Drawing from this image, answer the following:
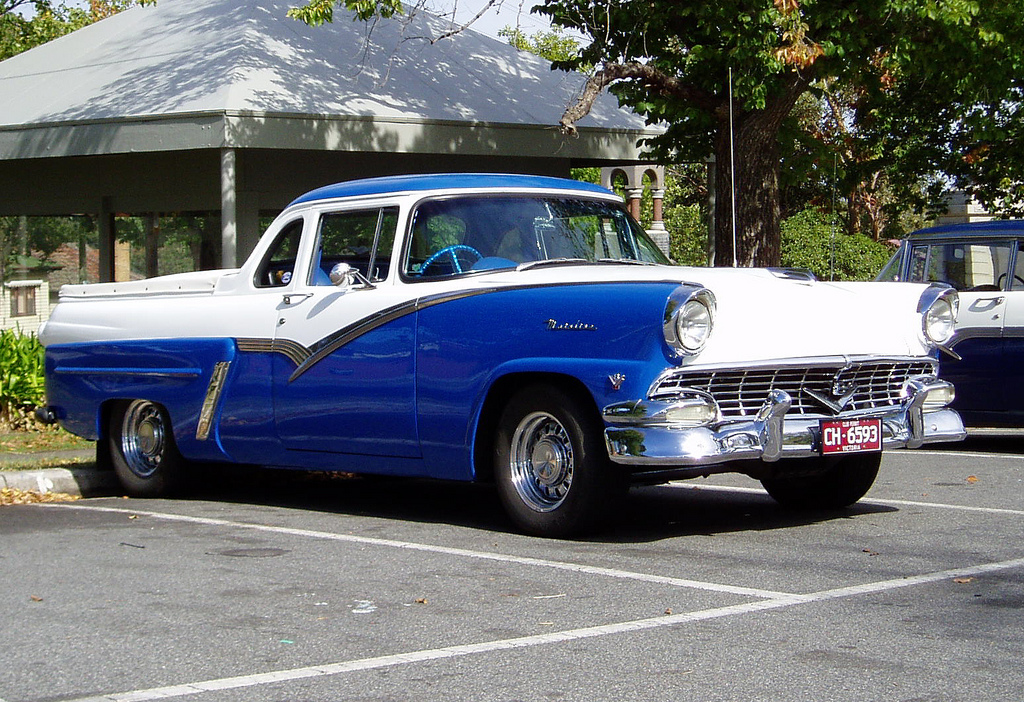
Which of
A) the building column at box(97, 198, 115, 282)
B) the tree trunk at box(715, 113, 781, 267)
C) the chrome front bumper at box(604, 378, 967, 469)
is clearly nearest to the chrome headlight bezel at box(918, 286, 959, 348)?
the chrome front bumper at box(604, 378, 967, 469)

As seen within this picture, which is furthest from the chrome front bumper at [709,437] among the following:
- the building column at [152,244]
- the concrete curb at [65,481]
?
the building column at [152,244]

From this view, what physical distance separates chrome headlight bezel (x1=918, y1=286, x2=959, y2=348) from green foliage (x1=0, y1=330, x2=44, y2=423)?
8398mm

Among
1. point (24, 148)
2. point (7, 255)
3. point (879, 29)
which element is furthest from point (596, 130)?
point (7, 255)

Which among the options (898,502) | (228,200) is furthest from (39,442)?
(898,502)

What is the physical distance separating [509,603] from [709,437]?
59.8 inches

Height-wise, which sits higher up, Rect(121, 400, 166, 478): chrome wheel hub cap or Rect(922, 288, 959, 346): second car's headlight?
Rect(922, 288, 959, 346): second car's headlight

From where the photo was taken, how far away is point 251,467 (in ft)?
33.3

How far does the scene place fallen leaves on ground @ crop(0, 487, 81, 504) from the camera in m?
9.84

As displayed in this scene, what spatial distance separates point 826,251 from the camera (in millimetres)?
29312

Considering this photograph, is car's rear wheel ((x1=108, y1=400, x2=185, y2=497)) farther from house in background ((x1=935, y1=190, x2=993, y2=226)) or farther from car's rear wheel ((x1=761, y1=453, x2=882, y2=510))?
house in background ((x1=935, y1=190, x2=993, y2=226))

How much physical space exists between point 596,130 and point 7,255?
9.14 metres

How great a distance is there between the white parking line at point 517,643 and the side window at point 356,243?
3.37 metres

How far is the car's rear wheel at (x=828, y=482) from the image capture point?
8.38 m

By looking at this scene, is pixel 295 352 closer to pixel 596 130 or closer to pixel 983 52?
pixel 983 52
